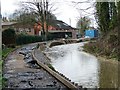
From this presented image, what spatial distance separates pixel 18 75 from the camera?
12.5 meters

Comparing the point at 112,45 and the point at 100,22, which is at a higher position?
the point at 100,22

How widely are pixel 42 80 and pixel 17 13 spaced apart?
41944mm

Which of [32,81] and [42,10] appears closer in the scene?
[32,81]

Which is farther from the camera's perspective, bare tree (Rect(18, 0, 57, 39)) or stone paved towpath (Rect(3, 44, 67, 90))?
bare tree (Rect(18, 0, 57, 39))

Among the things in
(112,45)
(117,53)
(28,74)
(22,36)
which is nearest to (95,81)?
(28,74)

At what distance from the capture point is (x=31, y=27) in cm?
5706

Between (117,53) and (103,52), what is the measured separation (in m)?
3.03

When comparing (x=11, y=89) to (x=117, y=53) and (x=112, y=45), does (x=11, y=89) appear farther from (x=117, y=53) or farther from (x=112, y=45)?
(x=112, y=45)

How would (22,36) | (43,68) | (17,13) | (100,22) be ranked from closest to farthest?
(43,68) → (100,22) → (22,36) → (17,13)

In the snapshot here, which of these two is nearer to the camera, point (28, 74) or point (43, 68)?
point (28, 74)

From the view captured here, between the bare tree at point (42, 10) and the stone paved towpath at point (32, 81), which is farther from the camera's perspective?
the bare tree at point (42, 10)

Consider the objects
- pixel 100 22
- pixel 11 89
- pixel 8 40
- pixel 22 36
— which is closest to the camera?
pixel 11 89

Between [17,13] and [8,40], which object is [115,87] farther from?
[17,13]

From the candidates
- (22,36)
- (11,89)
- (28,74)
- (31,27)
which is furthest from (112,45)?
(31,27)
